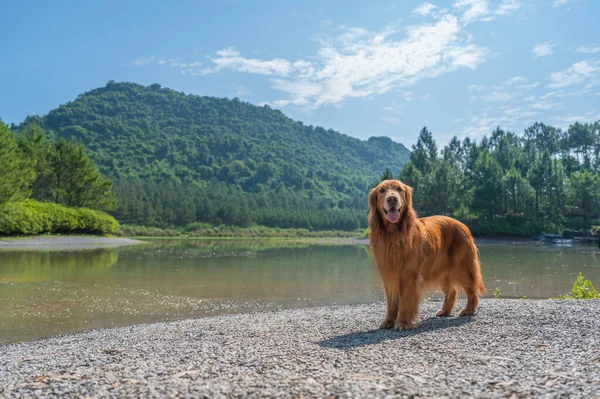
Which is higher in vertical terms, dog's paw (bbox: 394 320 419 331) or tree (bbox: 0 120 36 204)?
tree (bbox: 0 120 36 204)

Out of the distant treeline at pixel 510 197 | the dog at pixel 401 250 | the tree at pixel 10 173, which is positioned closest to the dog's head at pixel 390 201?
the dog at pixel 401 250

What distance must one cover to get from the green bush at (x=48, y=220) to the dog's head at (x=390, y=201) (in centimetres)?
3774

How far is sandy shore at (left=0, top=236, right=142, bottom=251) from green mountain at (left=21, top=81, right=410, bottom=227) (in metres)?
30.8

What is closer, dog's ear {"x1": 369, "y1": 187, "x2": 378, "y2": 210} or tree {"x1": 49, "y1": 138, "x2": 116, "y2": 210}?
dog's ear {"x1": 369, "y1": 187, "x2": 378, "y2": 210}

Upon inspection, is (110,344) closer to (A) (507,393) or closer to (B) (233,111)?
(A) (507,393)

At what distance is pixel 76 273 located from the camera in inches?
701

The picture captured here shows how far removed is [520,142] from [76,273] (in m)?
94.0

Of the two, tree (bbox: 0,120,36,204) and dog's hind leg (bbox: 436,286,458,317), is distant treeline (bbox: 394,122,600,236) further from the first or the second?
dog's hind leg (bbox: 436,286,458,317)

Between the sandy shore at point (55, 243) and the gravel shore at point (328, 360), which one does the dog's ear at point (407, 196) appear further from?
the sandy shore at point (55, 243)

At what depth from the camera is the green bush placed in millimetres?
36562

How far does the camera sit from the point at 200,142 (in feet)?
463

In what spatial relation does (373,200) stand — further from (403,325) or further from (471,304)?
(471,304)

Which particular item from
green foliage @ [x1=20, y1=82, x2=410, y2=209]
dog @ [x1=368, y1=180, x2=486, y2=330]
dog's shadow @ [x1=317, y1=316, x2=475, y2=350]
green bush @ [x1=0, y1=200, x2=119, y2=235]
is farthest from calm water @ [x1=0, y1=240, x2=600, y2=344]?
green foliage @ [x1=20, y1=82, x2=410, y2=209]

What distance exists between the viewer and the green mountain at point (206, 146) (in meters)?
114
